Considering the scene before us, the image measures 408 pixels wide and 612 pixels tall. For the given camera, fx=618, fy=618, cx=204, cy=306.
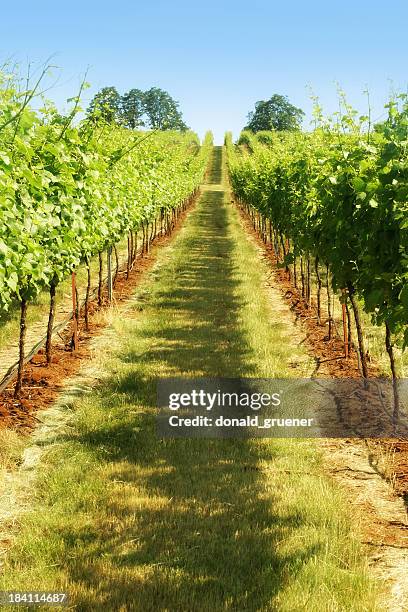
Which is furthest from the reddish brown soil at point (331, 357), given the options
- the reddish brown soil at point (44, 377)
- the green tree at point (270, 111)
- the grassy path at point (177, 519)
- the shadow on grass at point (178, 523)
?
the green tree at point (270, 111)

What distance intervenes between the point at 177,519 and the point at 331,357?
5.82 m

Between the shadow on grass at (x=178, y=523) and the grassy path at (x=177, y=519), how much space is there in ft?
0.04

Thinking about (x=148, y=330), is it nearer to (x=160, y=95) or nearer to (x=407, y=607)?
(x=407, y=607)

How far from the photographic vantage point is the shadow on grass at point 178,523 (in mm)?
4684

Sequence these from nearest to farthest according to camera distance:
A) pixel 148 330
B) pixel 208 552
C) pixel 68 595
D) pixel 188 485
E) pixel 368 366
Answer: pixel 68 595 < pixel 208 552 < pixel 188 485 < pixel 368 366 < pixel 148 330

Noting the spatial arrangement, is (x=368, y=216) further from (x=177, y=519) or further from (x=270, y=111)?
(x=270, y=111)

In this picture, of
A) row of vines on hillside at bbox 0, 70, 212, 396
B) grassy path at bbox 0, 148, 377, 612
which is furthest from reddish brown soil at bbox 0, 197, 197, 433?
grassy path at bbox 0, 148, 377, 612

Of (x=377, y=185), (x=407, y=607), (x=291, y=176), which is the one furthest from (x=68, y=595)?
(x=291, y=176)

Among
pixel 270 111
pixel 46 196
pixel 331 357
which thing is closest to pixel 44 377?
pixel 46 196

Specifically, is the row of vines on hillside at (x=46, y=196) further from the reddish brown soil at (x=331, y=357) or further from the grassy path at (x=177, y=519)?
the reddish brown soil at (x=331, y=357)

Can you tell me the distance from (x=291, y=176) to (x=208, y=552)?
10.4m

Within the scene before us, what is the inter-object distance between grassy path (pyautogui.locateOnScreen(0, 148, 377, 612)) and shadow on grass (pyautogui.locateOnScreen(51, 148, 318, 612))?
0.01 m

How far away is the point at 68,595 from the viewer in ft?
15.1

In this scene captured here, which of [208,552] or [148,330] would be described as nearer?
[208,552]
